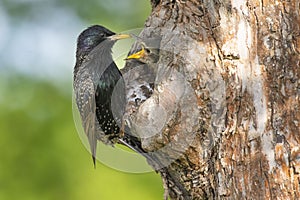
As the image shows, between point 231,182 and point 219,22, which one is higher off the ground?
point 219,22

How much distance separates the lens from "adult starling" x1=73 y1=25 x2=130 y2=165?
404cm

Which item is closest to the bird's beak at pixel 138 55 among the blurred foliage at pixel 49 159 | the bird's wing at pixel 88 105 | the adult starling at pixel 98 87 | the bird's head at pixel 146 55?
the bird's head at pixel 146 55

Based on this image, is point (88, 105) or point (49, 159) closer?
point (88, 105)

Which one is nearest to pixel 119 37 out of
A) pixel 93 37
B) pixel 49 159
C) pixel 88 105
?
pixel 93 37

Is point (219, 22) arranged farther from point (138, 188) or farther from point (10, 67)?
point (10, 67)

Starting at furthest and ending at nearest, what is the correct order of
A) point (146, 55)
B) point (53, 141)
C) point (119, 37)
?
point (53, 141)
point (119, 37)
point (146, 55)

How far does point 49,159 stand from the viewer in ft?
21.4

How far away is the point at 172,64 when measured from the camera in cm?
359

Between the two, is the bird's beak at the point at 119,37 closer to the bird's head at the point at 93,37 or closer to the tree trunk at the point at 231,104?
the bird's head at the point at 93,37

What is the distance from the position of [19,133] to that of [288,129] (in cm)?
384

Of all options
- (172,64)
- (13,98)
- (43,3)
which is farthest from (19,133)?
(172,64)

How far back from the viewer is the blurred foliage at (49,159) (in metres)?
6.07

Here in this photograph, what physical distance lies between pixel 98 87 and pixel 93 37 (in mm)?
312

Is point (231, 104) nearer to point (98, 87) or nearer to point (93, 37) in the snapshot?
point (98, 87)
